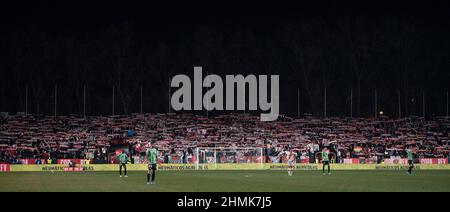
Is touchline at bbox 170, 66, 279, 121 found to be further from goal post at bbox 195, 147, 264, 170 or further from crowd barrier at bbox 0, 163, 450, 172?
crowd barrier at bbox 0, 163, 450, 172

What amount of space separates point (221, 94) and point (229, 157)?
21894mm

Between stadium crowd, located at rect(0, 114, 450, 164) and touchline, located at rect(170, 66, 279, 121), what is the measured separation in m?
2.58

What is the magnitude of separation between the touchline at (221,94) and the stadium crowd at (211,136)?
2.58 m

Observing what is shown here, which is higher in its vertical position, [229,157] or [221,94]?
[221,94]

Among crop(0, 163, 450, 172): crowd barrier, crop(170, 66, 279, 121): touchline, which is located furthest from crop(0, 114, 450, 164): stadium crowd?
crop(0, 163, 450, 172): crowd barrier

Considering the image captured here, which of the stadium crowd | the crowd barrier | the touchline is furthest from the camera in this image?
the touchline

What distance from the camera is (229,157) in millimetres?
66500

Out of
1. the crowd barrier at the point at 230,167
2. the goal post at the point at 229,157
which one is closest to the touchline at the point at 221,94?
the goal post at the point at 229,157

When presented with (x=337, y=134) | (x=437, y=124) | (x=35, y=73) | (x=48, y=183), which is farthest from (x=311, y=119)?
(x=48, y=183)

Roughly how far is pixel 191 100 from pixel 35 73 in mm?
18846

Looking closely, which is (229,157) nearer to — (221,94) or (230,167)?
(230,167)

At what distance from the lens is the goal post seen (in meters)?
64.4

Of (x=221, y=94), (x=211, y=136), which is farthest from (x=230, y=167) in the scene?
(x=221, y=94)

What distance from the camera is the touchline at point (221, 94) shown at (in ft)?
284
